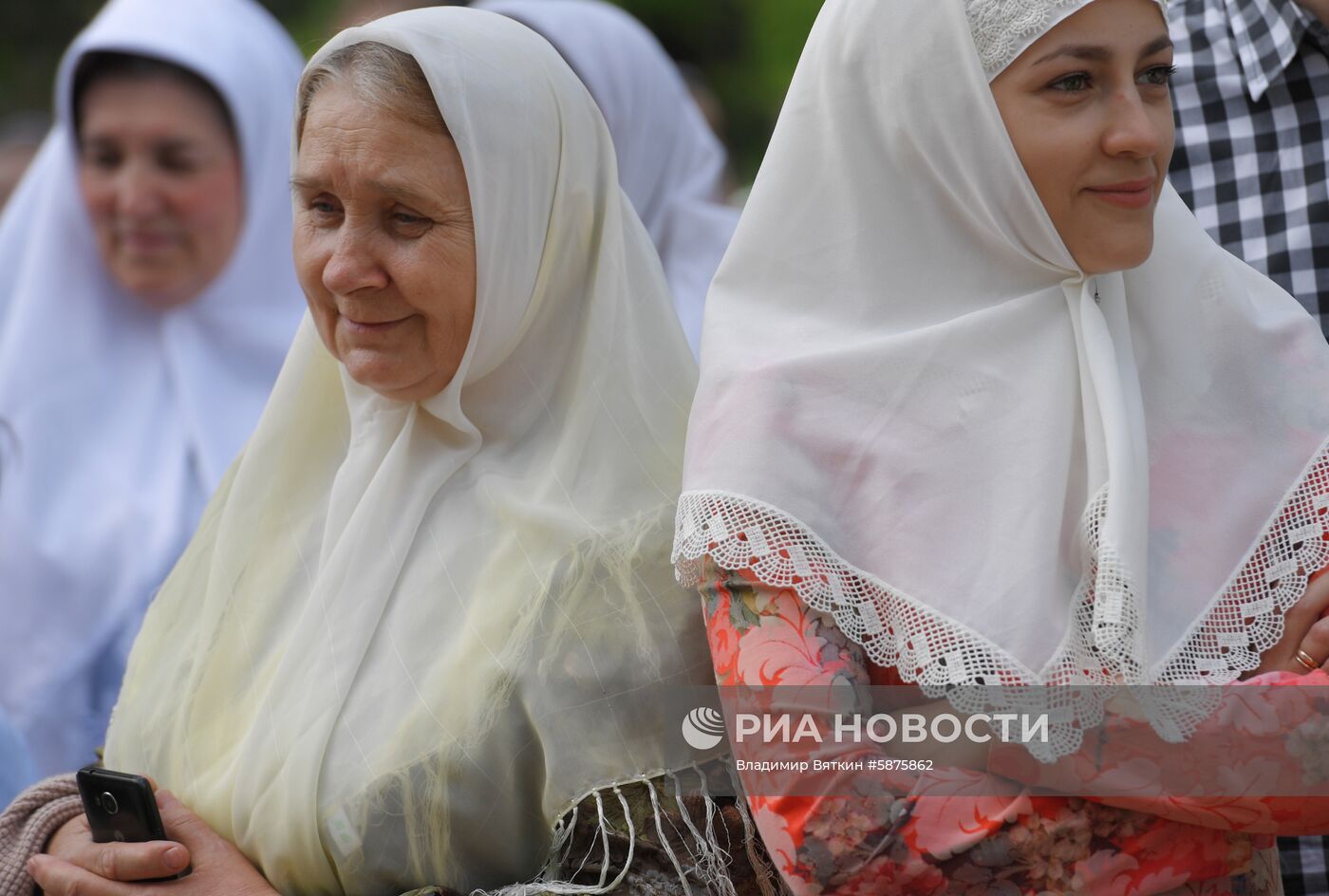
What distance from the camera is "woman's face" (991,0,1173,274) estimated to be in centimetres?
196

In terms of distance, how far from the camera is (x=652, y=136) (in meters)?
4.59

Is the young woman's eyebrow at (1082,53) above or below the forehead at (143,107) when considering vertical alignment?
below

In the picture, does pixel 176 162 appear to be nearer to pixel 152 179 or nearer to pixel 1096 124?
pixel 152 179

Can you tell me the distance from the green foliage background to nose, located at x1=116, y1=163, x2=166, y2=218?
26.8ft

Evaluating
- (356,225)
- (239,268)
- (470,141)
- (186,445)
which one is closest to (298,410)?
(356,225)

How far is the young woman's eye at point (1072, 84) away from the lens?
6.51ft

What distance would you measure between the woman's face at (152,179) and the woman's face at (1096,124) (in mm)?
2887

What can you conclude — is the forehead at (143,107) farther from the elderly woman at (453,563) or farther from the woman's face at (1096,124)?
the woman's face at (1096,124)

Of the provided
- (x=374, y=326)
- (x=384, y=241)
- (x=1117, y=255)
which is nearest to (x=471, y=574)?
(x=374, y=326)

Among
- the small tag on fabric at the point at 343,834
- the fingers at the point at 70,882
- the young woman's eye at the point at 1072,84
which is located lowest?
the fingers at the point at 70,882

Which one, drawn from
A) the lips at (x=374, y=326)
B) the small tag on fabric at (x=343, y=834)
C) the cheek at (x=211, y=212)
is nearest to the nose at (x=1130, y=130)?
the lips at (x=374, y=326)

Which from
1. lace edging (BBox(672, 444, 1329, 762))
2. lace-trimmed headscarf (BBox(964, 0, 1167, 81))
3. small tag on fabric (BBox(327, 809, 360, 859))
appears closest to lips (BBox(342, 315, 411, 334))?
lace edging (BBox(672, 444, 1329, 762))

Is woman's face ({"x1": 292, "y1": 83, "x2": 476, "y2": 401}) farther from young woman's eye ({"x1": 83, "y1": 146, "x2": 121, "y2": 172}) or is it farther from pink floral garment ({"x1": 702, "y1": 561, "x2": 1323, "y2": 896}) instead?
young woman's eye ({"x1": 83, "y1": 146, "x2": 121, "y2": 172})

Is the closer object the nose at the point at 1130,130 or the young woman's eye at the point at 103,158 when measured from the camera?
the nose at the point at 1130,130
